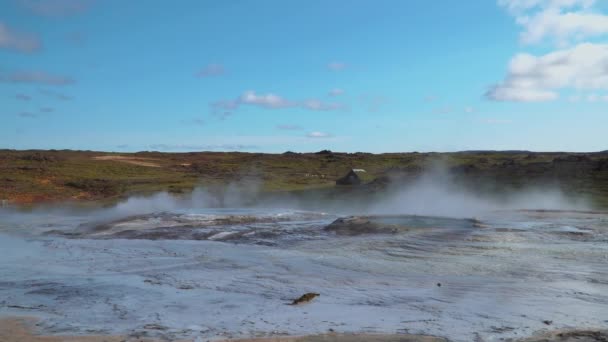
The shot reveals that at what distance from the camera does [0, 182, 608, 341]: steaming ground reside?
241 inches

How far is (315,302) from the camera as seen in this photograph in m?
7.03

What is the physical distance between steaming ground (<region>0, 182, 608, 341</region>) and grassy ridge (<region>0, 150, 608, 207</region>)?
7.70 metres

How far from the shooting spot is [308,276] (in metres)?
8.81

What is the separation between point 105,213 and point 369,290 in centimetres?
1628

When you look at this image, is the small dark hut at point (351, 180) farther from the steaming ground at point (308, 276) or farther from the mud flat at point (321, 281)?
the mud flat at point (321, 281)

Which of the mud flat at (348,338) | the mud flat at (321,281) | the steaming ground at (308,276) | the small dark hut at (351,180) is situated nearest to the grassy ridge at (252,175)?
the small dark hut at (351,180)

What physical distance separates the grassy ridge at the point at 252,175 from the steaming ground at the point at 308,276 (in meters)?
7.70

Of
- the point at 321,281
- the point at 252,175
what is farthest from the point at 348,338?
the point at 252,175

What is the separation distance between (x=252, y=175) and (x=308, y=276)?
2650 cm

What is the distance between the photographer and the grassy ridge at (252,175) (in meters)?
23.4

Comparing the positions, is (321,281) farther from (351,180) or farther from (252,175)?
(252,175)

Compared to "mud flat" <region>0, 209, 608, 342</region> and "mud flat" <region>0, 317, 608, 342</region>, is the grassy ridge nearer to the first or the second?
"mud flat" <region>0, 209, 608, 342</region>

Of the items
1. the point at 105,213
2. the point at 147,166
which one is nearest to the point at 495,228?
the point at 105,213

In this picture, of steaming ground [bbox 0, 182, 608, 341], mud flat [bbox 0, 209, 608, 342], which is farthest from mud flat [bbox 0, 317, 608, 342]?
steaming ground [bbox 0, 182, 608, 341]
